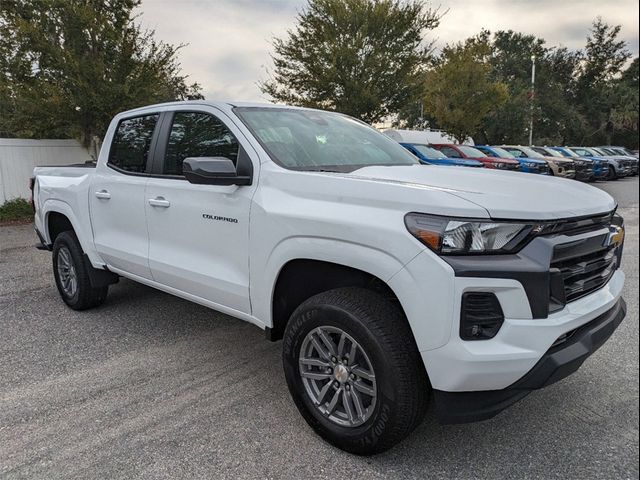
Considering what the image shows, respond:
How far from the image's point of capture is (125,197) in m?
3.98

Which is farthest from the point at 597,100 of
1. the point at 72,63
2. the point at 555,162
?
the point at 72,63

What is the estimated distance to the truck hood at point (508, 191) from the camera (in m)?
2.14

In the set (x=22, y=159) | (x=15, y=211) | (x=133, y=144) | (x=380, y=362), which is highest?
(x=133, y=144)

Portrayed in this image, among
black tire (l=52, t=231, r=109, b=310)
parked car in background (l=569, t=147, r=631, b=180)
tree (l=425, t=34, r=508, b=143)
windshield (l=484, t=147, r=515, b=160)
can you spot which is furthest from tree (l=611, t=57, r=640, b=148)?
black tire (l=52, t=231, r=109, b=310)

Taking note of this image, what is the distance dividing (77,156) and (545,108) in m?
37.9

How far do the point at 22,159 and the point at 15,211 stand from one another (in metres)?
1.41

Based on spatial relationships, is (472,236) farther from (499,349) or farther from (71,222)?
(71,222)

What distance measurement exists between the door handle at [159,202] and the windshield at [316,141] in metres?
0.83

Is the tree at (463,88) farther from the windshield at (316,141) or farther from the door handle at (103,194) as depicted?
the door handle at (103,194)

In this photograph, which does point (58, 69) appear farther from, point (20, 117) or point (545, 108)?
point (545, 108)

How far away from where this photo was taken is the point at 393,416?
2277mm

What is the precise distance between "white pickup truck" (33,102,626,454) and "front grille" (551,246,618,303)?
0.01m

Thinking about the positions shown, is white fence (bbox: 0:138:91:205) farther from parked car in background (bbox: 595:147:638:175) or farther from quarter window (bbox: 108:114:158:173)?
parked car in background (bbox: 595:147:638:175)

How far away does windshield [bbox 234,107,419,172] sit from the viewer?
123 inches
